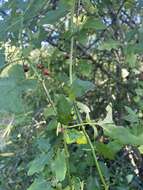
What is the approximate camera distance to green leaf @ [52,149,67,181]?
0.77 meters

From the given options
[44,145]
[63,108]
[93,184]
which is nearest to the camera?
[63,108]

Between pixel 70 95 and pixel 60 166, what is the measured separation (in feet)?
0.35

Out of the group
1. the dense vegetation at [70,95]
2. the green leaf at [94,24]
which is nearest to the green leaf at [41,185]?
the dense vegetation at [70,95]

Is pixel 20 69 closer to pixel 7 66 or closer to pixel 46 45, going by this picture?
pixel 7 66

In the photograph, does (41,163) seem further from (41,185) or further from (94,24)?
(94,24)

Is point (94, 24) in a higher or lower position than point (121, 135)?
higher

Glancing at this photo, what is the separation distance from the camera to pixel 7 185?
1999 millimetres

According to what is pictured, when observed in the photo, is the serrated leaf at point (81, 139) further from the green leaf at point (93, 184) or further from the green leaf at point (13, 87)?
the green leaf at point (93, 184)

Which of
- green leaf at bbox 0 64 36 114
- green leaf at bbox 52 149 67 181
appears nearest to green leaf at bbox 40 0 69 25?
green leaf at bbox 0 64 36 114

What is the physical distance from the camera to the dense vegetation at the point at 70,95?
0.81m

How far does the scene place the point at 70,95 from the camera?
2.60ft

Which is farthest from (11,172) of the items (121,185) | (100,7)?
(100,7)

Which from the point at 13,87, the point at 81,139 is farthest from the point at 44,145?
the point at 13,87

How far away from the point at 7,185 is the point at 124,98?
56 centimetres
